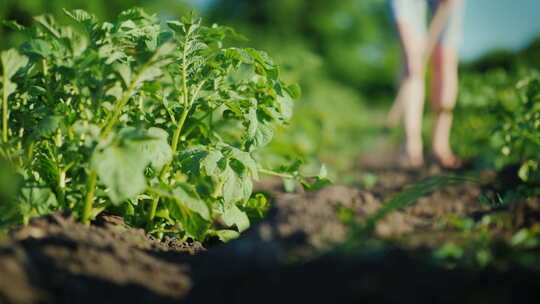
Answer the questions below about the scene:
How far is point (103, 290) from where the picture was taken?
125 centimetres

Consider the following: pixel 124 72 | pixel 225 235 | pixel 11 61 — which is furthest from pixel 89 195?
pixel 225 235

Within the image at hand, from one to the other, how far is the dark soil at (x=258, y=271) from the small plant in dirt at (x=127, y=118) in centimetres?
18

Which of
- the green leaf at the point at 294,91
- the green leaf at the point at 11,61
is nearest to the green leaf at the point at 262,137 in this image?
the green leaf at the point at 294,91

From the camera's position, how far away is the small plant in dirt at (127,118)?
1480mm

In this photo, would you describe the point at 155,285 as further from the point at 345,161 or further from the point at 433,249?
the point at 345,161

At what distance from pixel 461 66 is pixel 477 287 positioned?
29276 mm

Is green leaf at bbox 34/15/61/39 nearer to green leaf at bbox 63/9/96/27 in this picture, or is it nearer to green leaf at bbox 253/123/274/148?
green leaf at bbox 63/9/96/27

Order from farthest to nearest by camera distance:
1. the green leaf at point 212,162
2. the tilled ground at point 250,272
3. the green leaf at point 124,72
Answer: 1. the green leaf at point 212,162
2. the green leaf at point 124,72
3. the tilled ground at point 250,272

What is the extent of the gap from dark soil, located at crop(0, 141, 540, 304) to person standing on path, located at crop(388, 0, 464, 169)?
2968mm

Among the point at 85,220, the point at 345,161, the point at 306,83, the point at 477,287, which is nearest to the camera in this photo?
the point at 477,287

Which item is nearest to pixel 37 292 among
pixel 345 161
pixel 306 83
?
pixel 345 161

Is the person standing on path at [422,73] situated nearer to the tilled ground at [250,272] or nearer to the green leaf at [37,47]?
the tilled ground at [250,272]

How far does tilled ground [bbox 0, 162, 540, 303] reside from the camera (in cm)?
116

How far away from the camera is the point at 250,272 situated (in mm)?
1298
